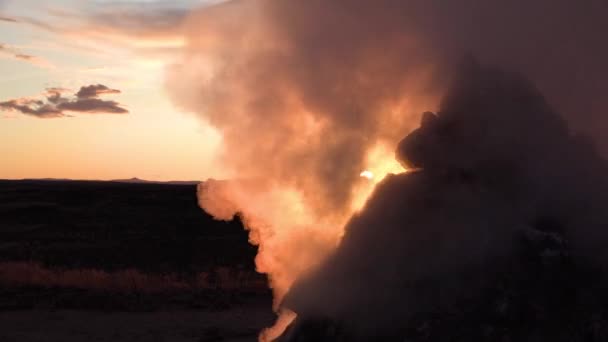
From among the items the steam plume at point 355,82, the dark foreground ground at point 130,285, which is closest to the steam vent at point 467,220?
the steam plume at point 355,82

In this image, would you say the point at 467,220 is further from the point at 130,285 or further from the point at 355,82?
the point at 130,285

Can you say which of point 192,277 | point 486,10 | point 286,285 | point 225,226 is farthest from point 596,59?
point 225,226

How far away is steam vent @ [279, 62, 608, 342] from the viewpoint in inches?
402

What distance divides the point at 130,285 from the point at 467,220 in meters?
14.8

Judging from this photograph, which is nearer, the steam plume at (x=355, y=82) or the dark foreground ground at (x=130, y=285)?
the steam plume at (x=355, y=82)

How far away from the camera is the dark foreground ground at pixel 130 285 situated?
1755 centimetres

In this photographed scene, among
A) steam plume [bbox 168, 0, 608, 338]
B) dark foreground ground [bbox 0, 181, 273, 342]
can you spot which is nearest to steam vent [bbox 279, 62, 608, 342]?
steam plume [bbox 168, 0, 608, 338]

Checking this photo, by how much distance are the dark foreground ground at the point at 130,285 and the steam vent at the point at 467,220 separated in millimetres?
6417

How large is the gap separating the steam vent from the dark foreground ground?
21.1 feet

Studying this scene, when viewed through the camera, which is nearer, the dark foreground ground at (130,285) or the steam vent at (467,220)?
the steam vent at (467,220)

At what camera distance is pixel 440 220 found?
423 inches

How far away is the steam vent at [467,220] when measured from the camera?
10211 mm

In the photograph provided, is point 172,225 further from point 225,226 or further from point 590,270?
point 590,270

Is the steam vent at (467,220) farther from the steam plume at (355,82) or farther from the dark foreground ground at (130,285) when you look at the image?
the dark foreground ground at (130,285)
